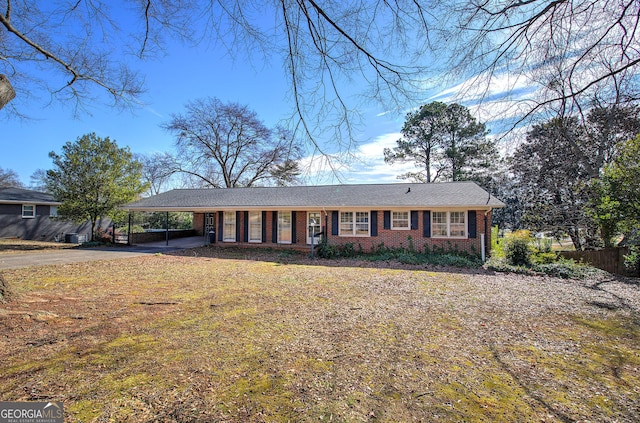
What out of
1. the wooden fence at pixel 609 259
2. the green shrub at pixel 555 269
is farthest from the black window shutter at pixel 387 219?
the wooden fence at pixel 609 259

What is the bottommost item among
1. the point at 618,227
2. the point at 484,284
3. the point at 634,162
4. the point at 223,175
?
the point at 484,284

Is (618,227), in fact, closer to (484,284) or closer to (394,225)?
(484,284)

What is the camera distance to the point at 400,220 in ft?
47.0

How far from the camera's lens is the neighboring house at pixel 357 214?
530 inches

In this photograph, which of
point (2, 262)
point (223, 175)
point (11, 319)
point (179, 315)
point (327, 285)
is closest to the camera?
point (11, 319)

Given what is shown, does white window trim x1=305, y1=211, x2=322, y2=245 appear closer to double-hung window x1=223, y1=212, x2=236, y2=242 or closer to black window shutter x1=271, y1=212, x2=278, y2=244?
black window shutter x1=271, y1=212, x2=278, y2=244

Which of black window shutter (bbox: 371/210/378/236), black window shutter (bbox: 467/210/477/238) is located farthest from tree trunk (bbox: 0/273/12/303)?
black window shutter (bbox: 467/210/477/238)

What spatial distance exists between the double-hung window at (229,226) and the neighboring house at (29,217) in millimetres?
12034

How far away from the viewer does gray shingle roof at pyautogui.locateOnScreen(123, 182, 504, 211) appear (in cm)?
1373

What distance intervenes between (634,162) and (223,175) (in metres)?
28.9

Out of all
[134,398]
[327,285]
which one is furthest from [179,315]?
[327,285]

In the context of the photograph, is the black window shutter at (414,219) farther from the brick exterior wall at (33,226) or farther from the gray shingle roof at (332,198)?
the brick exterior wall at (33,226)

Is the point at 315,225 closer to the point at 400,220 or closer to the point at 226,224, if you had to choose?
the point at 400,220

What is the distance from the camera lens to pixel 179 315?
5102 mm
